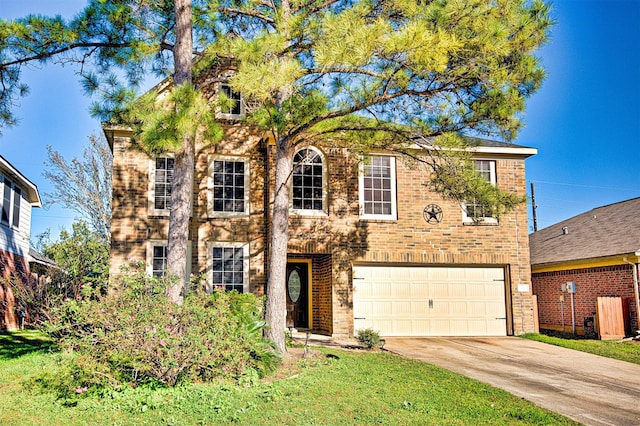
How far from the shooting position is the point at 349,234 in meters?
14.4

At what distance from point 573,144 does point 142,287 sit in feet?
78.6

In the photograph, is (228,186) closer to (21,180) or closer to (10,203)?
(10,203)

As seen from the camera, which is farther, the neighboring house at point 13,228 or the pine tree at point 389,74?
the neighboring house at point 13,228

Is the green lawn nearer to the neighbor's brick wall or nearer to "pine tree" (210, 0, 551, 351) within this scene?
"pine tree" (210, 0, 551, 351)

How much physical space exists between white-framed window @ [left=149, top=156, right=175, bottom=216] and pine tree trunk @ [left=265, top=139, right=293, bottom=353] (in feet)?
13.9

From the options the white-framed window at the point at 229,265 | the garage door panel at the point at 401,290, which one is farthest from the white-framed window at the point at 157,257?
the garage door panel at the point at 401,290

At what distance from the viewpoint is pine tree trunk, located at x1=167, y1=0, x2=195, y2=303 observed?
30.0 ft

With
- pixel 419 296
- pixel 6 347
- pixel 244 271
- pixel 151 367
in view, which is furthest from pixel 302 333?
pixel 151 367

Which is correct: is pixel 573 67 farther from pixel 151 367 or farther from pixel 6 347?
pixel 6 347

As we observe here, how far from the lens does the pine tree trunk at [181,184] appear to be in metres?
9.16

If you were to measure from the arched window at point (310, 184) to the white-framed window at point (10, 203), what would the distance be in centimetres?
949

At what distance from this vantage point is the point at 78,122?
24172 millimetres

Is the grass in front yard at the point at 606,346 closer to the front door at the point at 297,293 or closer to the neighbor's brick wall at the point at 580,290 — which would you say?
the neighbor's brick wall at the point at 580,290

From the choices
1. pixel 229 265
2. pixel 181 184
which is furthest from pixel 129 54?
pixel 229 265
